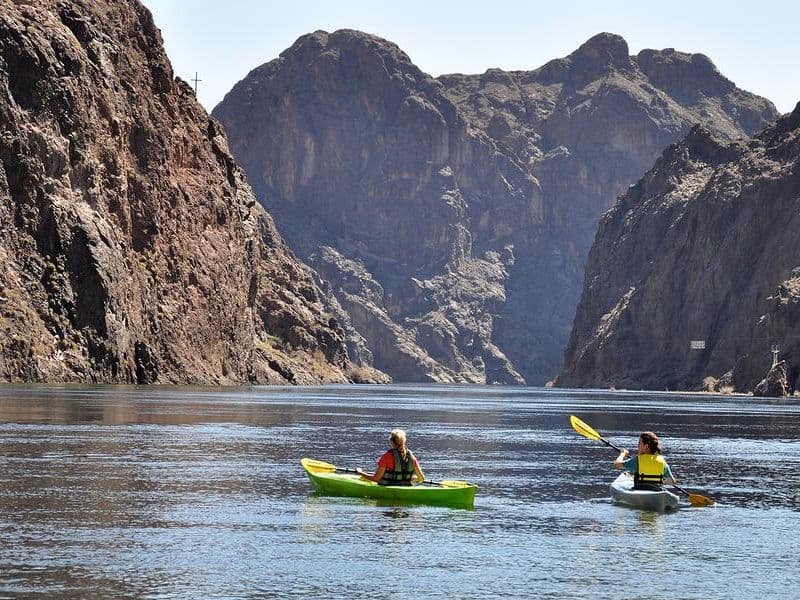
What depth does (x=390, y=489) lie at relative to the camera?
3881cm

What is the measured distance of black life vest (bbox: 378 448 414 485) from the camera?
39000 mm

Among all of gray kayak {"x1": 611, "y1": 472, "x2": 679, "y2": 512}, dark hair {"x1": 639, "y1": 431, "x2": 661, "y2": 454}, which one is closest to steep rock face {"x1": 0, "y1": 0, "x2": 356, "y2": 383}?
gray kayak {"x1": 611, "y1": 472, "x2": 679, "y2": 512}

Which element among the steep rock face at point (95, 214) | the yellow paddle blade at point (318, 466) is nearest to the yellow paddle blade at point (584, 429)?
the yellow paddle blade at point (318, 466)

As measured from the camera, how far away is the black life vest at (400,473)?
39.0 m

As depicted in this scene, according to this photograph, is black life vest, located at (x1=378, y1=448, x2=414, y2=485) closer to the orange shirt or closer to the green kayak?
the orange shirt

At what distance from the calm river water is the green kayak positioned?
470 millimetres

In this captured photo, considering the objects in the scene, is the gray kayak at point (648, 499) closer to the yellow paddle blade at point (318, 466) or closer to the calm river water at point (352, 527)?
the calm river water at point (352, 527)

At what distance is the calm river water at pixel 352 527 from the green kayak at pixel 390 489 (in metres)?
0.47

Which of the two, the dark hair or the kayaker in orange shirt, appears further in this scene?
the dark hair

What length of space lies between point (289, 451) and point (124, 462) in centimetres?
1095

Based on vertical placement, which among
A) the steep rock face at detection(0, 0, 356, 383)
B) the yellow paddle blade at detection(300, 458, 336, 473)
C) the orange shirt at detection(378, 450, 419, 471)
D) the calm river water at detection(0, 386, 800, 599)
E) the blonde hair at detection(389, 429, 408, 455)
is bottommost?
the calm river water at detection(0, 386, 800, 599)

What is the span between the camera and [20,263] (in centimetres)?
14912

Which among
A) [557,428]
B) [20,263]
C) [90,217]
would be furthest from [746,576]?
[90,217]

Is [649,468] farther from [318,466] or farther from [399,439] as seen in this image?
[318,466]
